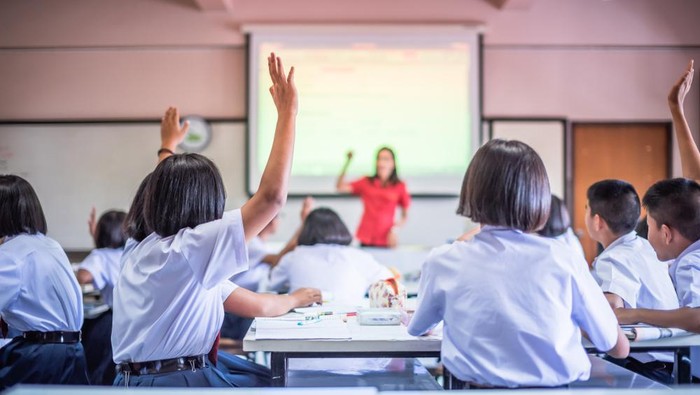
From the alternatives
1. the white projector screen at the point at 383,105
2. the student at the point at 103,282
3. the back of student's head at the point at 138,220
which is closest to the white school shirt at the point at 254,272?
the student at the point at 103,282

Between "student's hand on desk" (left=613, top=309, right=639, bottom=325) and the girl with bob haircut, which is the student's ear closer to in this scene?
"student's hand on desk" (left=613, top=309, right=639, bottom=325)

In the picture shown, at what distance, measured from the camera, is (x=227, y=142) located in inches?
235

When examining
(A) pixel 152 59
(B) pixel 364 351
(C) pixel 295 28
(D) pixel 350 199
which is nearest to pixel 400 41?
(C) pixel 295 28

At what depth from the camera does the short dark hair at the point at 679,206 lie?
2.15 metres

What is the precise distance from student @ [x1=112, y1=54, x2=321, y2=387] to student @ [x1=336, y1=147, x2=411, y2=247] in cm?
381

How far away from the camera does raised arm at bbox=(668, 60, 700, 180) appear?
2.32 meters

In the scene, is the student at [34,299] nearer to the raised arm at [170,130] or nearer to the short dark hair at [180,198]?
the raised arm at [170,130]

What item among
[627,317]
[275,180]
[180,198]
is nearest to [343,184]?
[627,317]

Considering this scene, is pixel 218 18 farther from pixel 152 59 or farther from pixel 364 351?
pixel 364 351

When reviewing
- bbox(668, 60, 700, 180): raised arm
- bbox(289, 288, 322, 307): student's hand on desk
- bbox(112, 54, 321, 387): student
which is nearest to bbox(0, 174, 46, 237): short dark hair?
bbox(112, 54, 321, 387): student

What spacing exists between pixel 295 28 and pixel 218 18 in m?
0.70

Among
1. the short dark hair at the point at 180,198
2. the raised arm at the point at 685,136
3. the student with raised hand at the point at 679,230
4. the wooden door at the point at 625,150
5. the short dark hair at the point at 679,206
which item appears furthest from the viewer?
the wooden door at the point at 625,150

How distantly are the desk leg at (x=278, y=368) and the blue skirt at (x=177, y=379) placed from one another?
142 mm

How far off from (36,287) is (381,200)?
12.0 feet
